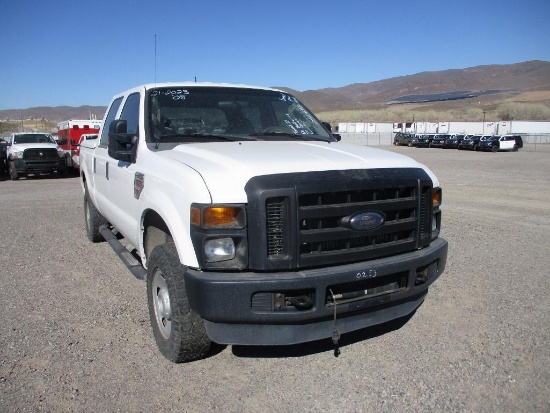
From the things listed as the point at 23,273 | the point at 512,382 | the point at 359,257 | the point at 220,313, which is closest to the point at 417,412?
the point at 512,382

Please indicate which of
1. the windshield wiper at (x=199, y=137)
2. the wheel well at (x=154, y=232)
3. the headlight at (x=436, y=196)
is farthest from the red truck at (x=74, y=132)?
the headlight at (x=436, y=196)

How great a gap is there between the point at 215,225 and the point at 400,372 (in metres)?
1.66

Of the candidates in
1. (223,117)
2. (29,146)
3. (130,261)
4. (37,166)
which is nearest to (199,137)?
(223,117)

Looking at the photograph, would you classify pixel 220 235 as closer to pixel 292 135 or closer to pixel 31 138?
pixel 292 135

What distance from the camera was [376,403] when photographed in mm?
→ 2924

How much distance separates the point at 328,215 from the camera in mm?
2916

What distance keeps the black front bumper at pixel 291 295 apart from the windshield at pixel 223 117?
1579mm

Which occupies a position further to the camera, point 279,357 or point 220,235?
point 279,357

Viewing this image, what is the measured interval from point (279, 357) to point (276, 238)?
114cm

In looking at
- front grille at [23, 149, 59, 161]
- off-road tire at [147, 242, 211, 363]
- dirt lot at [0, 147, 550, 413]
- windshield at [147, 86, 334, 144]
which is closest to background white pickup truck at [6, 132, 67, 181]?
front grille at [23, 149, 59, 161]

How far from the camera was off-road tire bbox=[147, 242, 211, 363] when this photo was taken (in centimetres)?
309

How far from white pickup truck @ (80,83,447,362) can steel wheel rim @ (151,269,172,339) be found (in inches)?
0.4

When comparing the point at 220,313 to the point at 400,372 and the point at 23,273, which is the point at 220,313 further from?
the point at 23,273

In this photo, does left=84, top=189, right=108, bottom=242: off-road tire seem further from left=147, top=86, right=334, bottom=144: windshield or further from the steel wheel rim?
the steel wheel rim
